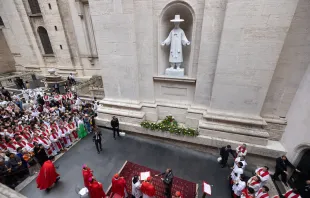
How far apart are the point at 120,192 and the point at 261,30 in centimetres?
839

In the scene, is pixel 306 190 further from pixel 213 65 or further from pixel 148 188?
pixel 213 65

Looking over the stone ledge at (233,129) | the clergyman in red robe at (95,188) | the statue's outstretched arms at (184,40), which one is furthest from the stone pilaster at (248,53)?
the clergyman in red robe at (95,188)

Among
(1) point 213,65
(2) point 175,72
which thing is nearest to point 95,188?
(2) point 175,72

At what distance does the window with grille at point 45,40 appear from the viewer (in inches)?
749

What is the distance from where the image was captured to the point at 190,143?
8531 millimetres

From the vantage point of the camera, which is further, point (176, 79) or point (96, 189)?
point (176, 79)

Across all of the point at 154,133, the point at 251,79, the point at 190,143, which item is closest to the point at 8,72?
the point at 154,133

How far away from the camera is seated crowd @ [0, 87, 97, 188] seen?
22.5 ft

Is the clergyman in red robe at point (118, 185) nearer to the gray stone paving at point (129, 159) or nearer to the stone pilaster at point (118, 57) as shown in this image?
the gray stone paving at point (129, 159)

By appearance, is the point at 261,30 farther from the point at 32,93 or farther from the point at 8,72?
the point at 8,72

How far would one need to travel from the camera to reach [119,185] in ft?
18.2

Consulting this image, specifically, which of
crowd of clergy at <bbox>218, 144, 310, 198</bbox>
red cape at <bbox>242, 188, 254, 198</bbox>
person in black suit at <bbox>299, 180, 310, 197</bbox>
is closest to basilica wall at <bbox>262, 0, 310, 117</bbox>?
crowd of clergy at <bbox>218, 144, 310, 198</bbox>

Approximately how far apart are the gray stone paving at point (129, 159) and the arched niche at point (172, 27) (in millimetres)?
4453

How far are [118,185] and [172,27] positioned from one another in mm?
7912
